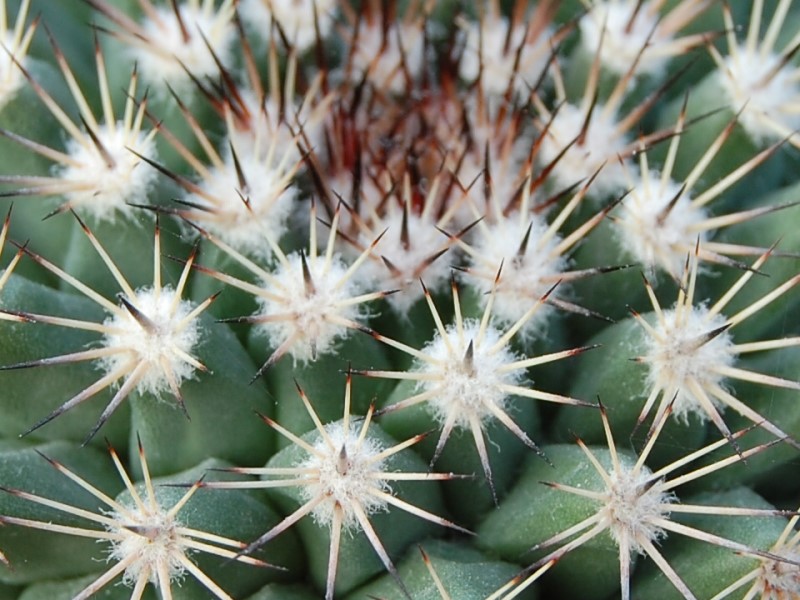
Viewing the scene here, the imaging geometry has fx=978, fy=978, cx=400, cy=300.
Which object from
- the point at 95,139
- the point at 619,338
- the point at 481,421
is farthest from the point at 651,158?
the point at 95,139

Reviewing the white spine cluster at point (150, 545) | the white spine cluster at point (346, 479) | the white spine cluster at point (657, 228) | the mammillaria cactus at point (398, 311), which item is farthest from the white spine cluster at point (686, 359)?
the white spine cluster at point (150, 545)

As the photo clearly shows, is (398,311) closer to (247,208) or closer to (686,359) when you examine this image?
(247,208)

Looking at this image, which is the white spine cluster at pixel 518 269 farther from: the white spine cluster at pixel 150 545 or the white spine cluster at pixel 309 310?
the white spine cluster at pixel 150 545

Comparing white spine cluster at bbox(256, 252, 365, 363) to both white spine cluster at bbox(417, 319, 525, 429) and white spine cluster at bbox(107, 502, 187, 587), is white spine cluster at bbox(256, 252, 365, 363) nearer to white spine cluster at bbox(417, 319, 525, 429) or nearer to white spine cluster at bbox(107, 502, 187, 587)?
white spine cluster at bbox(417, 319, 525, 429)

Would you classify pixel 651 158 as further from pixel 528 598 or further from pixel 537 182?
pixel 528 598

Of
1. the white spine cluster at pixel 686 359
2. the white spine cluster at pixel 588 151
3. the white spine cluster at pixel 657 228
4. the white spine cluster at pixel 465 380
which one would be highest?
the white spine cluster at pixel 588 151

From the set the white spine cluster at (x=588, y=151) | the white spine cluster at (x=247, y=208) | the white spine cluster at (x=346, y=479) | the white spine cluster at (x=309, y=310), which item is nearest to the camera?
the white spine cluster at (x=346, y=479)

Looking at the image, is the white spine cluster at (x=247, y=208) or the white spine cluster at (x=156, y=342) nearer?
the white spine cluster at (x=156, y=342)

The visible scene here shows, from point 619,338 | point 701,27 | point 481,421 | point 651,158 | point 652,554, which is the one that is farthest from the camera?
point 701,27

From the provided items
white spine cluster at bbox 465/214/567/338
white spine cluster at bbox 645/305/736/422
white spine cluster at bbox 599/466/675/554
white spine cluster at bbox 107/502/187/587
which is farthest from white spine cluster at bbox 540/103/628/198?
white spine cluster at bbox 107/502/187/587
